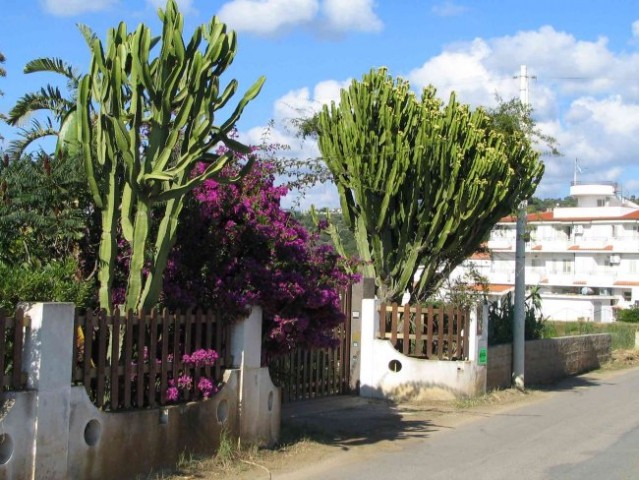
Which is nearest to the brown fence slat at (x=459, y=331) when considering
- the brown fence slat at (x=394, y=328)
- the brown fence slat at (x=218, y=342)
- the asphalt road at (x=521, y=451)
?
the brown fence slat at (x=394, y=328)

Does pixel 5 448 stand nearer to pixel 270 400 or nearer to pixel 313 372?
pixel 270 400

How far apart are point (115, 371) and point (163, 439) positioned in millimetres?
975

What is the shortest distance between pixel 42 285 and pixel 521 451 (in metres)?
6.58

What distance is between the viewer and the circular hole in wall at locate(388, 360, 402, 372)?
15305 millimetres

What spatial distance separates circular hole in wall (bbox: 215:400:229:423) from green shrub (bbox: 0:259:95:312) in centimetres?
205

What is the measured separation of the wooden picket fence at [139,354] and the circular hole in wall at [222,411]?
263 mm

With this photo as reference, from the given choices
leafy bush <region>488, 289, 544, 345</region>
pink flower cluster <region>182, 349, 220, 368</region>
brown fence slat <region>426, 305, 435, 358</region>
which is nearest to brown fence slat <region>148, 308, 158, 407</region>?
pink flower cluster <region>182, 349, 220, 368</region>

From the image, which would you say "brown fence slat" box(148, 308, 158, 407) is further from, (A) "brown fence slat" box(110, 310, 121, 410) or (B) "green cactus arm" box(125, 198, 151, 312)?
(A) "brown fence slat" box(110, 310, 121, 410)

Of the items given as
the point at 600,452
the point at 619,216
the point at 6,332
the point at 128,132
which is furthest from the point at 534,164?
Result: the point at 619,216

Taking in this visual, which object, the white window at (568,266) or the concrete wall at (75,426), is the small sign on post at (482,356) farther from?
the white window at (568,266)

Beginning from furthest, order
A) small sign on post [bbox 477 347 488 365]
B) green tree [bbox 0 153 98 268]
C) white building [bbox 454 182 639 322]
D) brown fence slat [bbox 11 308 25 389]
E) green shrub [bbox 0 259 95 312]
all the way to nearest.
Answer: white building [bbox 454 182 639 322], small sign on post [bbox 477 347 488 365], green tree [bbox 0 153 98 268], green shrub [bbox 0 259 95 312], brown fence slat [bbox 11 308 25 389]

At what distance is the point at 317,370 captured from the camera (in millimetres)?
14469

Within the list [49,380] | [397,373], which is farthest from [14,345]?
[397,373]

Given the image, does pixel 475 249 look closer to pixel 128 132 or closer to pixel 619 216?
pixel 128 132
